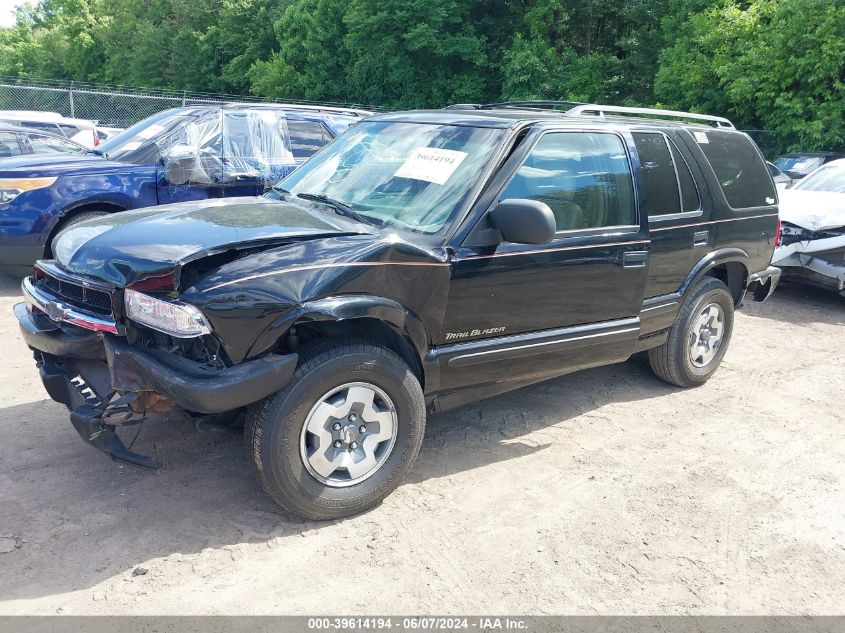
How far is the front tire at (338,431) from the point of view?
3250 mm

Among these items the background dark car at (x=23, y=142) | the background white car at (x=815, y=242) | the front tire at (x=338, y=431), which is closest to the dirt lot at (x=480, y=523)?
the front tire at (x=338, y=431)

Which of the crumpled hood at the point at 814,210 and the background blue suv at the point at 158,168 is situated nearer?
the background blue suv at the point at 158,168

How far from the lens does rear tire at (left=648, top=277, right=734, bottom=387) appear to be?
5289 mm

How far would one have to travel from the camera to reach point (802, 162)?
52.1 ft

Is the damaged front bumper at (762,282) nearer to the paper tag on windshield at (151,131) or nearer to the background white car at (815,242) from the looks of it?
the background white car at (815,242)

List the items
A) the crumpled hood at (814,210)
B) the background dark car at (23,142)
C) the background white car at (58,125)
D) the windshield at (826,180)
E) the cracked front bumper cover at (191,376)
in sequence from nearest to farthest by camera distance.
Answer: the cracked front bumper cover at (191,376)
the crumpled hood at (814,210)
the windshield at (826,180)
the background dark car at (23,142)
the background white car at (58,125)

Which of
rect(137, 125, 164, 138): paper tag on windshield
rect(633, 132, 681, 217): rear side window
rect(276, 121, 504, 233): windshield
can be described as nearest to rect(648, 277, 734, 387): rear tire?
rect(633, 132, 681, 217): rear side window

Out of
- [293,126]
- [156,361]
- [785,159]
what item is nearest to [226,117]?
[293,126]

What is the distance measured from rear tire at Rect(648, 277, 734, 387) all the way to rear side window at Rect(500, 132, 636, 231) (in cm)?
111

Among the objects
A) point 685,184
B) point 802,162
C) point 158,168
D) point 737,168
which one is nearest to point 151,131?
point 158,168

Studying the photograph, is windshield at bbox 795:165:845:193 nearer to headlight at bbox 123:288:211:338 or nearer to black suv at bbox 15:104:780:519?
black suv at bbox 15:104:780:519

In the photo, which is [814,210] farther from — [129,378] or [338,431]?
[129,378]

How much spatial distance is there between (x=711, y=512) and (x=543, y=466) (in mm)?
934

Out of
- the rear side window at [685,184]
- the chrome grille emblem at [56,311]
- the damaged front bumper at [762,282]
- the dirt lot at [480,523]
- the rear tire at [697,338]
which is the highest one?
the rear side window at [685,184]
